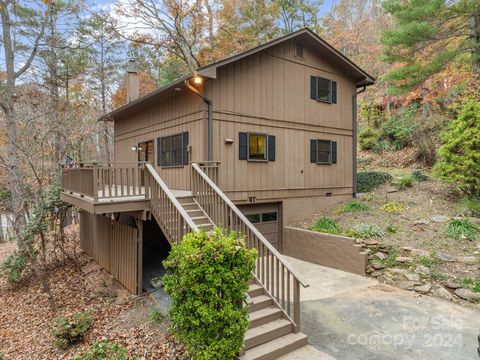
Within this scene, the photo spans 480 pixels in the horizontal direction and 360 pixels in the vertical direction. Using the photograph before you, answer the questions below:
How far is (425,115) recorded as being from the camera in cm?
1639

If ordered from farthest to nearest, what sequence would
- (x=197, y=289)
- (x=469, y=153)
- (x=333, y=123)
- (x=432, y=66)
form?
(x=432, y=66) → (x=333, y=123) → (x=469, y=153) → (x=197, y=289)

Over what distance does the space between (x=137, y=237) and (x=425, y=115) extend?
53.8ft

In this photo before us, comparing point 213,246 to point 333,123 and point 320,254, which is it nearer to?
point 320,254

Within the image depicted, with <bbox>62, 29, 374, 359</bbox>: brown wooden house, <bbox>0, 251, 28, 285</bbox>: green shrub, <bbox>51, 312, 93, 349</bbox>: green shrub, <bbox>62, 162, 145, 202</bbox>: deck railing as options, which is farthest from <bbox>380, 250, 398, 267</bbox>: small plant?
<bbox>0, 251, 28, 285</bbox>: green shrub

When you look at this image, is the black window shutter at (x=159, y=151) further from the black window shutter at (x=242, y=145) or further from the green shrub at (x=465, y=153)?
the green shrub at (x=465, y=153)

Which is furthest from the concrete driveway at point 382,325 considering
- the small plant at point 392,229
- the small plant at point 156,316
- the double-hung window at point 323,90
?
the double-hung window at point 323,90

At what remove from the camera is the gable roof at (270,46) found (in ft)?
26.1

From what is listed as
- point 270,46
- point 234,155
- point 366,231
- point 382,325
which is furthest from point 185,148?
point 382,325

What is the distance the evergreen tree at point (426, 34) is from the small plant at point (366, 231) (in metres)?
7.76

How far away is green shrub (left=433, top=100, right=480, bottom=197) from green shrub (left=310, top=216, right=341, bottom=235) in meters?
3.74

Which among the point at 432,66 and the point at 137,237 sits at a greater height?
the point at 432,66

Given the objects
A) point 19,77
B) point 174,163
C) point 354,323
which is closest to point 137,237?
point 174,163

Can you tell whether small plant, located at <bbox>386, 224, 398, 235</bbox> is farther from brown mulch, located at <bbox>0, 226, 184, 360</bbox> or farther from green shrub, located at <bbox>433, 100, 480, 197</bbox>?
brown mulch, located at <bbox>0, 226, 184, 360</bbox>

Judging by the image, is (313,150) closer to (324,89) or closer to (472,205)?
(324,89)
